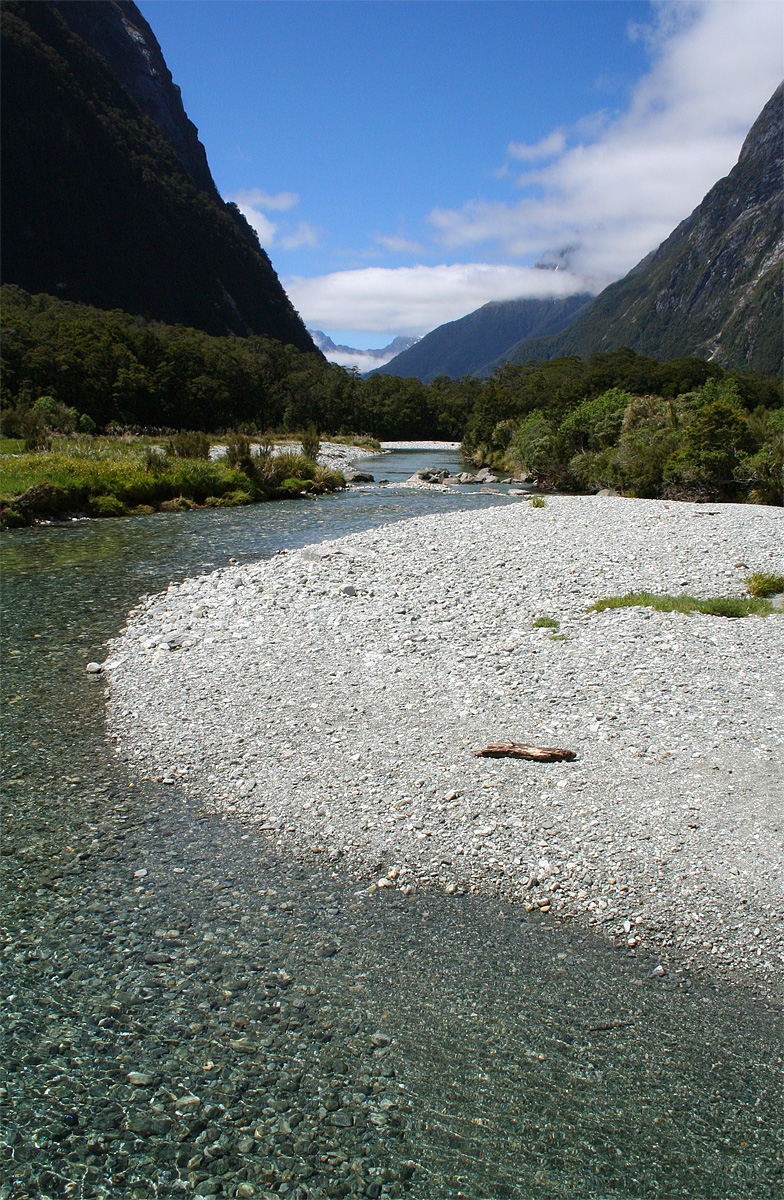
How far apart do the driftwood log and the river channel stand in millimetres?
2133

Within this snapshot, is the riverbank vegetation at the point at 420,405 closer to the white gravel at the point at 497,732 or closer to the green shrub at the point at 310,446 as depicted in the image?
the green shrub at the point at 310,446

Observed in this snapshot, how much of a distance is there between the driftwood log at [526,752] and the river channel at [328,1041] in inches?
84.0

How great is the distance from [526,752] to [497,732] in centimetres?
69

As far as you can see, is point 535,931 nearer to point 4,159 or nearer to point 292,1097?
point 292,1097

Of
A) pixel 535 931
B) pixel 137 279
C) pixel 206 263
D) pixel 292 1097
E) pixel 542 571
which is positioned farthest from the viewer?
pixel 206 263

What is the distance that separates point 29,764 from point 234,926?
4.22 m

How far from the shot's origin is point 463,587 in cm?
1488

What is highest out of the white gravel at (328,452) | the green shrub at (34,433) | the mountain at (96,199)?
the mountain at (96,199)

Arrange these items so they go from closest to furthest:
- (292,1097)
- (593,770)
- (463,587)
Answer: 1. (292,1097)
2. (593,770)
3. (463,587)

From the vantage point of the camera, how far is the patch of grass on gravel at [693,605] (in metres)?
12.8

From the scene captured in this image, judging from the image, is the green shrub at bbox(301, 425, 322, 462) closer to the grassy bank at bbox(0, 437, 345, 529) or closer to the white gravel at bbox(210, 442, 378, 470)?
the white gravel at bbox(210, 442, 378, 470)

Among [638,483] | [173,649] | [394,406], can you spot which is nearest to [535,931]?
[173,649]

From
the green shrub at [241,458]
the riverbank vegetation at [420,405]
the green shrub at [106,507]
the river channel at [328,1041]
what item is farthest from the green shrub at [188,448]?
the river channel at [328,1041]

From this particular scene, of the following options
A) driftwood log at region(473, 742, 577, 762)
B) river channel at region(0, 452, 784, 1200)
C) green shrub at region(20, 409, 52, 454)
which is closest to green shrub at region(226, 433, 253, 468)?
green shrub at region(20, 409, 52, 454)
